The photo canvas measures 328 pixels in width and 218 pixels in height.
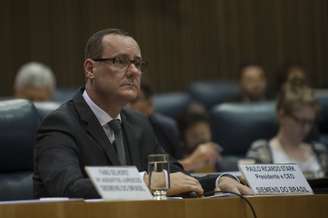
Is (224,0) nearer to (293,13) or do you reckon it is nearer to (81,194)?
(293,13)

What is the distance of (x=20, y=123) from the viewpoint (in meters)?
4.34

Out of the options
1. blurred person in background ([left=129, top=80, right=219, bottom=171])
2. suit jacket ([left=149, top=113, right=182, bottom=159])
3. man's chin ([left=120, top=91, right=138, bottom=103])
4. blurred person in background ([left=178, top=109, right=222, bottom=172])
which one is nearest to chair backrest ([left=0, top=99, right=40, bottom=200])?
man's chin ([left=120, top=91, right=138, bottom=103])

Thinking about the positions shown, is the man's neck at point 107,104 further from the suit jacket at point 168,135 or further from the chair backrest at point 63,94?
the chair backrest at point 63,94

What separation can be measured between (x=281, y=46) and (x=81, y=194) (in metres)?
6.11

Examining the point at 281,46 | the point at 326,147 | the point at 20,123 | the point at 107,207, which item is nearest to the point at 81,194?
the point at 107,207

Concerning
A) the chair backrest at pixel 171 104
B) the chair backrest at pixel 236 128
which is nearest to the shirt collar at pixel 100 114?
the chair backrest at pixel 236 128

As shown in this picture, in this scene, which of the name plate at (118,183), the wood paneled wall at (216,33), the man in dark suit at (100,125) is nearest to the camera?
the name plate at (118,183)

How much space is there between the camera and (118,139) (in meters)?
3.89

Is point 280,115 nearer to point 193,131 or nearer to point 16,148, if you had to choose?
point 193,131

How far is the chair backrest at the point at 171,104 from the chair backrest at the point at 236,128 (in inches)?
59.5

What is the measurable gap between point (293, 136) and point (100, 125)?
2440 millimetres

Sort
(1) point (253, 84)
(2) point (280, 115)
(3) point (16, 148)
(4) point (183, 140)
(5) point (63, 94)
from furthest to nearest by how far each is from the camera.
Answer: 1. (1) point (253, 84)
2. (5) point (63, 94)
3. (4) point (183, 140)
4. (2) point (280, 115)
5. (3) point (16, 148)

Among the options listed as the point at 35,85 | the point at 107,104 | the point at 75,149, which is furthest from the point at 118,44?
the point at 35,85

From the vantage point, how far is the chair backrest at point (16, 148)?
4293 mm
